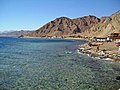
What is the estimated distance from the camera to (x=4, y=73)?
38.9m

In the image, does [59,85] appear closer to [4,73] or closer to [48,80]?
[48,80]

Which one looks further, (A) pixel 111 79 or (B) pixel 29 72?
(B) pixel 29 72

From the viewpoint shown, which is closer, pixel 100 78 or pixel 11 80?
pixel 11 80

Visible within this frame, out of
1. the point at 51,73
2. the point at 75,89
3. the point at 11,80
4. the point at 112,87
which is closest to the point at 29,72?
the point at 51,73

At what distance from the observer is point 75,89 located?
1182 inches

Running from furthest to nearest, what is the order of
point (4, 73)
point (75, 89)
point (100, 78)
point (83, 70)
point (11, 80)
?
point (83, 70) → point (4, 73) → point (100, 78) → point (11, 80) → point (75, 89)

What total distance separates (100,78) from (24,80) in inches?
491

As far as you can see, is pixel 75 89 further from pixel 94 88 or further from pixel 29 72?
pixel 29 72

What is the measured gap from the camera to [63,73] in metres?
40.1

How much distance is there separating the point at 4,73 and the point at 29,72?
4504mm

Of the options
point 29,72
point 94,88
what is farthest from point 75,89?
point 29,72

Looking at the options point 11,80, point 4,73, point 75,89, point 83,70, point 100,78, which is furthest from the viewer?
point 83,70

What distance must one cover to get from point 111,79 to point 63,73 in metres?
8.98

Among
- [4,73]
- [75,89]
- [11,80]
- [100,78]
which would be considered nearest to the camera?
[75,89]
